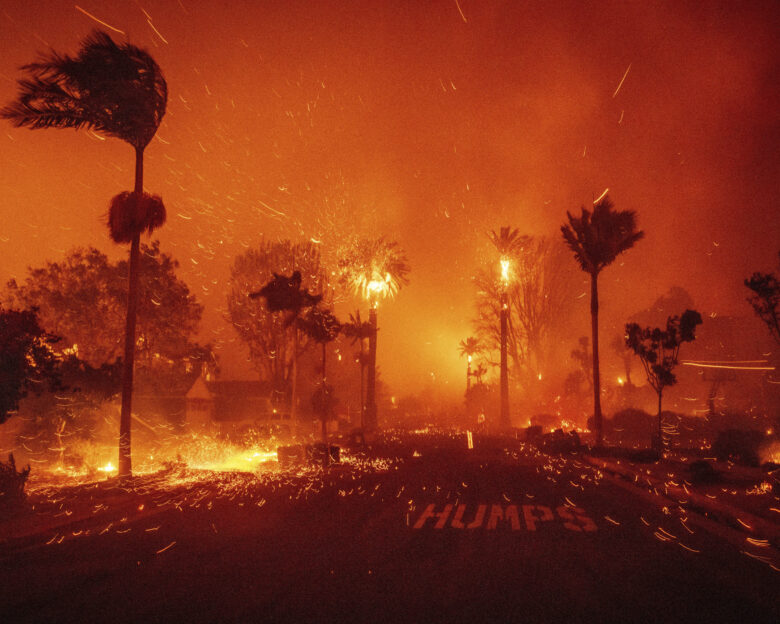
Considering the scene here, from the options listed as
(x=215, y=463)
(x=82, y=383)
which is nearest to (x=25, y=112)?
(x=82, y=383)

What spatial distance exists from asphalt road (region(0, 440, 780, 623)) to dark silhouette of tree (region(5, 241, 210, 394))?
97.4 ft

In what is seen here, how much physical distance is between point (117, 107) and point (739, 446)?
23657 mm

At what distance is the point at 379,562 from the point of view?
883cm

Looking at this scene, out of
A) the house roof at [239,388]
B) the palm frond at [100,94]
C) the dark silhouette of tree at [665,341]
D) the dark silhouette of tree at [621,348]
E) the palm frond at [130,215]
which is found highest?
the palm frond at [100,94]

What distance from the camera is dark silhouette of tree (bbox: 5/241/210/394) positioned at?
42.7 metres

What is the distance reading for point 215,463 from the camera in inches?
1037

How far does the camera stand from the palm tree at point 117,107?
58.1 feet

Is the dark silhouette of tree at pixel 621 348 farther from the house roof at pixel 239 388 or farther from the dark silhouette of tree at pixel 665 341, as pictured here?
the dark silhouette of tree at pixel 665 341

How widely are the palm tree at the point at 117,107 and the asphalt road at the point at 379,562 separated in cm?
688

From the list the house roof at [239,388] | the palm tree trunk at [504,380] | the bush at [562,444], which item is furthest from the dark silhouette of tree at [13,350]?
the palm tree trunk at [504,380]

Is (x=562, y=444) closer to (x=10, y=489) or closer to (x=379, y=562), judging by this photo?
(x=379, y=562)

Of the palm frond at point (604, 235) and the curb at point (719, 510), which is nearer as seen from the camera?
the curb at point (719, 510)

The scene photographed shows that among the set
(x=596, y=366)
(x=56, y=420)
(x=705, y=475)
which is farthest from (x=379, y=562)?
(x=596, y=366)

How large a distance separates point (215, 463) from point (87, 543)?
16.2 metres
